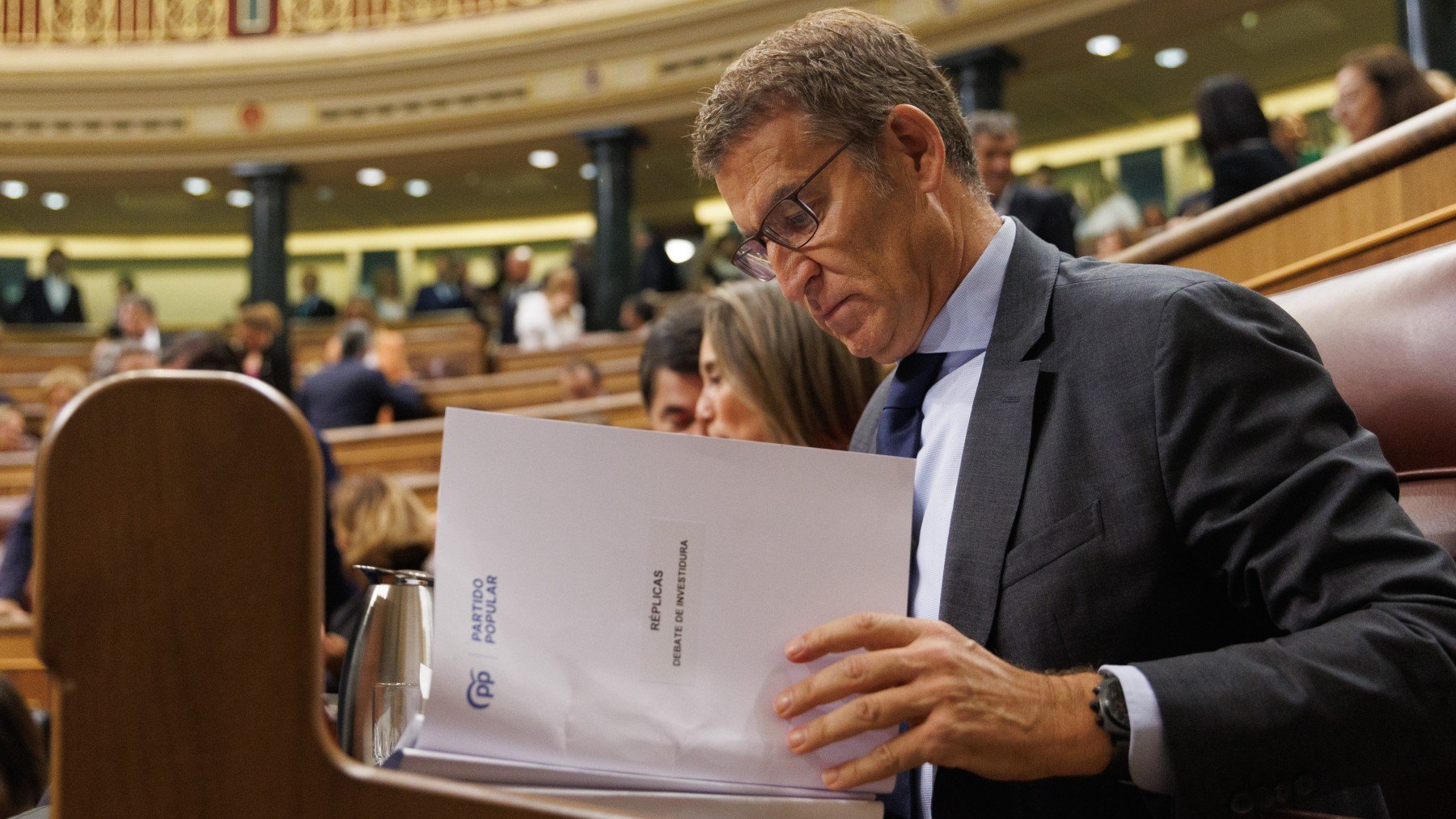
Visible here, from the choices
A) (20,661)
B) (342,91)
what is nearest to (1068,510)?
(20,661)

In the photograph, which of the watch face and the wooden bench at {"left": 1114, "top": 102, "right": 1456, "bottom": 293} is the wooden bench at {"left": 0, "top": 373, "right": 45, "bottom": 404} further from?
the watch face

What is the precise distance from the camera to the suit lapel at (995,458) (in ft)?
3.23

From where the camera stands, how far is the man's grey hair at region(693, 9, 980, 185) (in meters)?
1.14

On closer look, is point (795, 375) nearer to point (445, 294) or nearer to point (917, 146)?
point (917, 146)

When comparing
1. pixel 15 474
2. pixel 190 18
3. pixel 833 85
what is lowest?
pixel 15 474

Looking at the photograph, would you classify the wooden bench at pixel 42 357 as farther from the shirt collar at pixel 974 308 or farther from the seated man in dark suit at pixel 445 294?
the shirt collar at pixel 974 308

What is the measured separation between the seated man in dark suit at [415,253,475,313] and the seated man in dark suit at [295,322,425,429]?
383cm

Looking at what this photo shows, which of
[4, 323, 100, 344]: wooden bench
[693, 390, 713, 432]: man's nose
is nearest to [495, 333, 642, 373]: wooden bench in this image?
[4, 323, 100, 344]: wooden bench

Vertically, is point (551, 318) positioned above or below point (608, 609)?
below

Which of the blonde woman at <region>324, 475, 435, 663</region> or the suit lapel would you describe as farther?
the blonde woman at <region>324, 475, 435, 663</region>

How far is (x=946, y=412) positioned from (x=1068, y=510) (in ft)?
0.65

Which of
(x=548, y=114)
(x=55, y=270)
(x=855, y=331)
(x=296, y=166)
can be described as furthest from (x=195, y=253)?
(x=855, y=331)

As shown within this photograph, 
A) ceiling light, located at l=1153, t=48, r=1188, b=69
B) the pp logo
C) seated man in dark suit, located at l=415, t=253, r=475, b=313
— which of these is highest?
ceiling light, located at l=1153, t=48, r=1188, b=69

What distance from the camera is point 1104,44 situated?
24.7 ft
